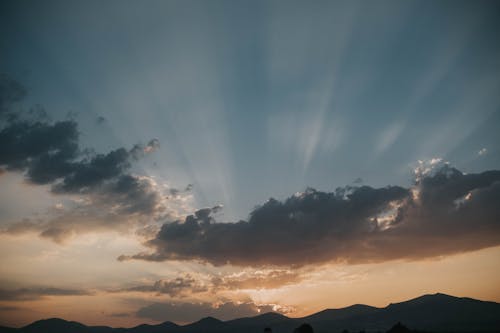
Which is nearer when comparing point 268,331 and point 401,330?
point 401,330

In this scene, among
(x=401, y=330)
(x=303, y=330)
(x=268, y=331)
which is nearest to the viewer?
(x=401, y=330)

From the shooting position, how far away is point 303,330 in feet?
490

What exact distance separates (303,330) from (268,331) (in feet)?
82.8

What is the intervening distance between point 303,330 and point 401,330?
39.9 m

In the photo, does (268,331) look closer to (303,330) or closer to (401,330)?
(303,330)

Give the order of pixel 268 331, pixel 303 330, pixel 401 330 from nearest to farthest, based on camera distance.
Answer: pixel 401 330, pixel 303 330, pixel 268 331

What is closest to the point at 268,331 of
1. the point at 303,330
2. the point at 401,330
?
the point at 303,330

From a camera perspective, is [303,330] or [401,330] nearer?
[401,330]

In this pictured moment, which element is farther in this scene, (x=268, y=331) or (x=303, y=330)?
(x=268, y=331)

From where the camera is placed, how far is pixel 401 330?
128m

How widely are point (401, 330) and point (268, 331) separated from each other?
211ft
